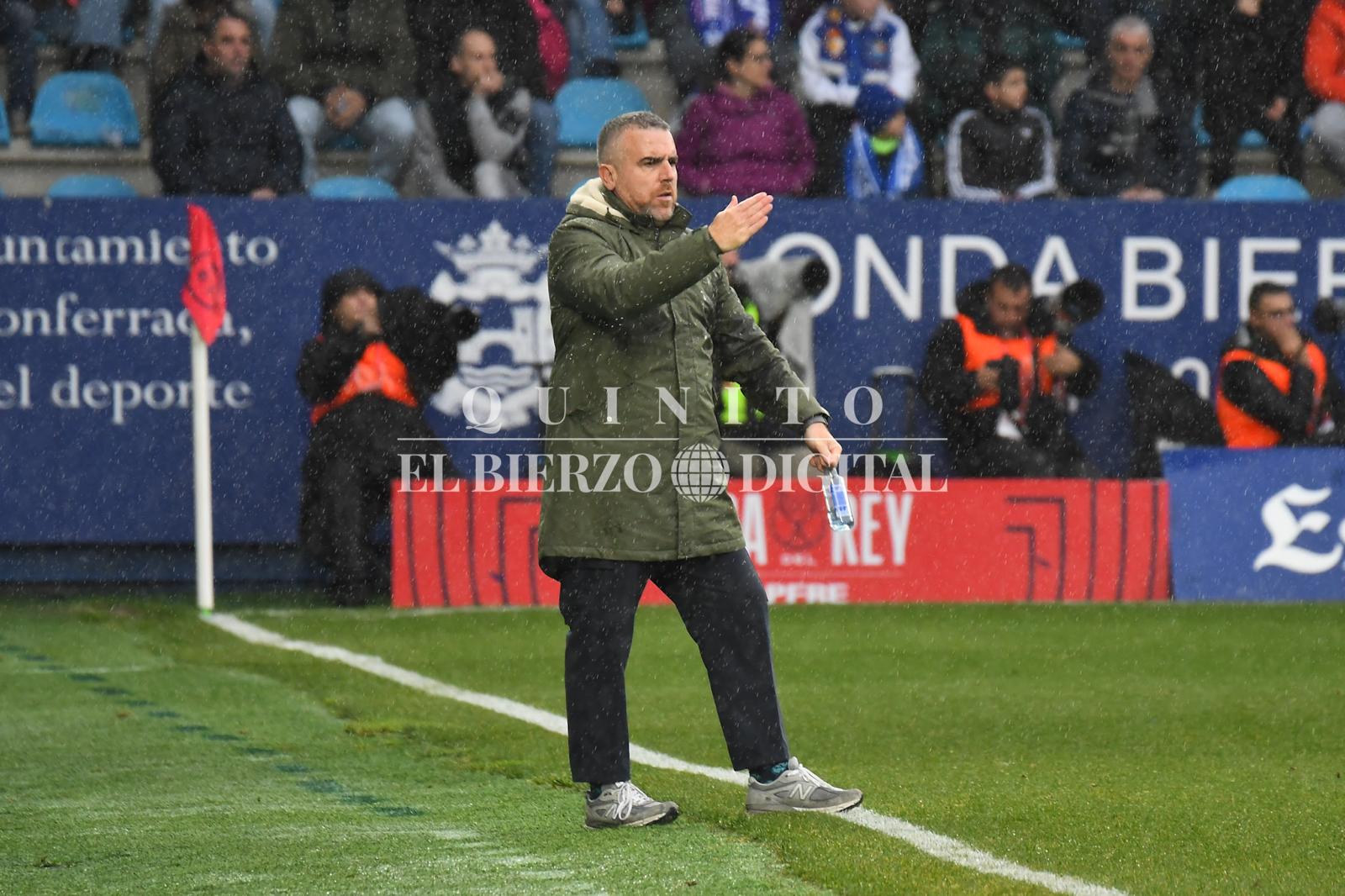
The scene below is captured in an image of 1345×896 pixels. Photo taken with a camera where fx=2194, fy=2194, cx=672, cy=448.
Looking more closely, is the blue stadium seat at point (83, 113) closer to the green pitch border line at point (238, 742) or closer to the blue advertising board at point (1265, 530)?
the green pitch border line at point (238, 742)

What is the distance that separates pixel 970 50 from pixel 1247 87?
224cm

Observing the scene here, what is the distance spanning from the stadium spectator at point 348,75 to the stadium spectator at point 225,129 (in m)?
0.73

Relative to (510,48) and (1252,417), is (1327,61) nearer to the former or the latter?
(1252,417)

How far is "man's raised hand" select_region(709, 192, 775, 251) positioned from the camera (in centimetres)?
→ 536

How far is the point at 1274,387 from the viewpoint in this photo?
13984 millimetres

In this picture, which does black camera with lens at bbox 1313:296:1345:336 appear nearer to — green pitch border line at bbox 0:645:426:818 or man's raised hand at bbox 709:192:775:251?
green pitch border line at bbox 0:645:426:818

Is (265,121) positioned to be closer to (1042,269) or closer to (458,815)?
(1042,269)

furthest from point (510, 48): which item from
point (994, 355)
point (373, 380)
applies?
point (994, 355)

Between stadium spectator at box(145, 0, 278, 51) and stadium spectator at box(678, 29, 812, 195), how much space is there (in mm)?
3198

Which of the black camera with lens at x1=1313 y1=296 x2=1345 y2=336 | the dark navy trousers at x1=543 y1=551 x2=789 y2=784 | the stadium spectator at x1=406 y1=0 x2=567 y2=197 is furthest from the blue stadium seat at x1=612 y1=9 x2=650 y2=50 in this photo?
the dark navy trousers at x1=543 y1=551 x2=789 y2=784

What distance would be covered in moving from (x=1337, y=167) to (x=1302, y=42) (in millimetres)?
1001

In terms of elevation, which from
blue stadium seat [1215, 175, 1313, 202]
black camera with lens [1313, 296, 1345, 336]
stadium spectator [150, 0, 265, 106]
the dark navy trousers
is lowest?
the dark navy trousers

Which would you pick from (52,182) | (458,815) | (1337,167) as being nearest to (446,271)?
(52,182)

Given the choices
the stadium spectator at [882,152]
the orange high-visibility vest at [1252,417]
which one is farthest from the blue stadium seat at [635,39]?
the orange high-visibility vest at [1252,417]
